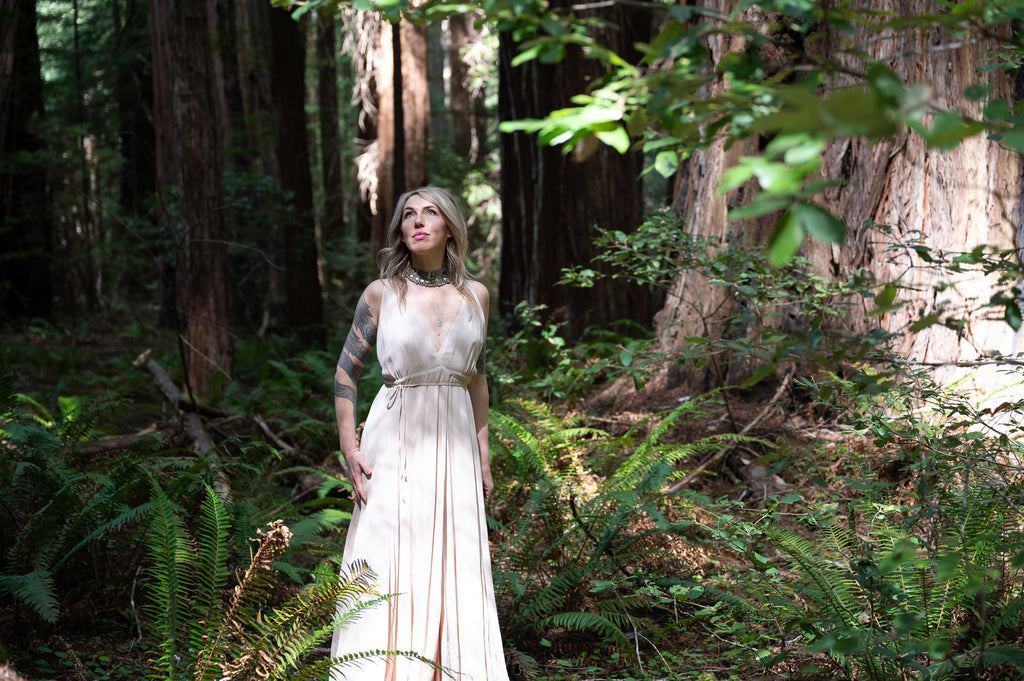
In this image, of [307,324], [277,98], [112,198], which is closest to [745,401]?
[307,324]

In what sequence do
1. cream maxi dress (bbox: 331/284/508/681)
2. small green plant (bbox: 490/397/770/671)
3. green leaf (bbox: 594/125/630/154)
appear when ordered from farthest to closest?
small green plant (bbox: 490/397/770/671) → cream maxi dress (bbox: 331/284/508/681) → green leaf (bbox: 594/125/630/154)

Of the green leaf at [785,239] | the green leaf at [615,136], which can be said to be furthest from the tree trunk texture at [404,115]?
the green leaf at [785,239]

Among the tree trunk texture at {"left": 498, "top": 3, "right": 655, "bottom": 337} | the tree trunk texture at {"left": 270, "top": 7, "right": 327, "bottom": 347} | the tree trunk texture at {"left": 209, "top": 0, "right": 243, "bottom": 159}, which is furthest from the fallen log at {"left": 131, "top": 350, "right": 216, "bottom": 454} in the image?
the tree trunk texture at {"left": 209, "top": 0, "right": 243, "bottom": 159}

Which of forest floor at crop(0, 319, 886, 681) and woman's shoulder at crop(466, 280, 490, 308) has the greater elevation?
woman's shoulder at crop(466, 280, 490, 308)

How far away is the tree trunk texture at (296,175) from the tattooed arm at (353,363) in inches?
415

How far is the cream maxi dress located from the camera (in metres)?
3.51

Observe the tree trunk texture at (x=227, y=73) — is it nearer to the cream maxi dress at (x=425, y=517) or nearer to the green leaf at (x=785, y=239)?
the cream maxi dress at (x=425, y=517)

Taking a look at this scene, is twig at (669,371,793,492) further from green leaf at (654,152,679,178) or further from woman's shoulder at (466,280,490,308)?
green leaf at (654,152,679,178)

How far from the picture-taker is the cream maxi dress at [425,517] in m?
3.51

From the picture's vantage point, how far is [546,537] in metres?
4.95

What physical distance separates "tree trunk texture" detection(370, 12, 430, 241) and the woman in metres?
8.36

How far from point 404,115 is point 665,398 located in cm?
738

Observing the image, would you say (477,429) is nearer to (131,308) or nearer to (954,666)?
(954,666)

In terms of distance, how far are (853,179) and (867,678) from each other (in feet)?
13.3
